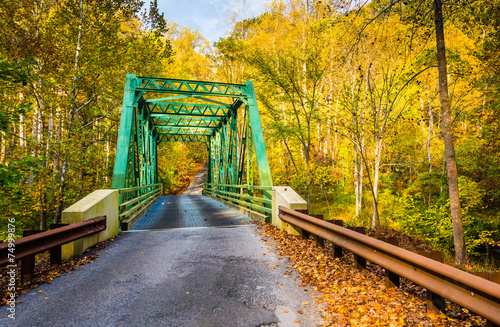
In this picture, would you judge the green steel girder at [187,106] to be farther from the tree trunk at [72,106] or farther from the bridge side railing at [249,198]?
the bridge side railing at [249,198]

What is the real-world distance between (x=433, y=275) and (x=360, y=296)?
0.79m

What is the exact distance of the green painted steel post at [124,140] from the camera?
7434mm

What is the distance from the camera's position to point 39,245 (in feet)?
11.5

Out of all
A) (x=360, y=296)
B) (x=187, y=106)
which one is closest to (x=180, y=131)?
(x=187, y=106)

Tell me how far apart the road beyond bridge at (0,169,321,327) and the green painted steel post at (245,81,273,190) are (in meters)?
3.67

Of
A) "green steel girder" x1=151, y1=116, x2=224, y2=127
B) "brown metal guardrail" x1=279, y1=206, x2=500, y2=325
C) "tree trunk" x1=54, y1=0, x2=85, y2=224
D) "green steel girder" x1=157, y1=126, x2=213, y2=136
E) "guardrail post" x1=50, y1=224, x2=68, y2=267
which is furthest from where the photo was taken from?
"green steel girder" x1=157, y1=126, x2=213, y2=136

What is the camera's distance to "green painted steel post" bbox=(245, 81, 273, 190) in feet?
28.0

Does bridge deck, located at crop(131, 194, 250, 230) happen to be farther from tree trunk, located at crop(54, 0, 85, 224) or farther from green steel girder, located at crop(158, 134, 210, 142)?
green steel girder, located at crop(158, 134, 210, 142)

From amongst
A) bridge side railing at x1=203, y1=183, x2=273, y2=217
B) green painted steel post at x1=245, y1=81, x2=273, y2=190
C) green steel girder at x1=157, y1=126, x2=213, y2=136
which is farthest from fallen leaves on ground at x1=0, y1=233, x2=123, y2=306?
green steel girder at x1=157, y1=126, x2=213, y2=136

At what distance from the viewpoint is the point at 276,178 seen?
21797 millimetres

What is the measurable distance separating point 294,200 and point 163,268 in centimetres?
325

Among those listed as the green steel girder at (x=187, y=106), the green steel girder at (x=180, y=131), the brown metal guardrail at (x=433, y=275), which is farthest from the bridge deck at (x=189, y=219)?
the green steel girder at (x=180, y=131)

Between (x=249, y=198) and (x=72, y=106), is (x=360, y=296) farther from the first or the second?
(x=72, y=106)

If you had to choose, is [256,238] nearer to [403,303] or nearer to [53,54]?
[403,303]
